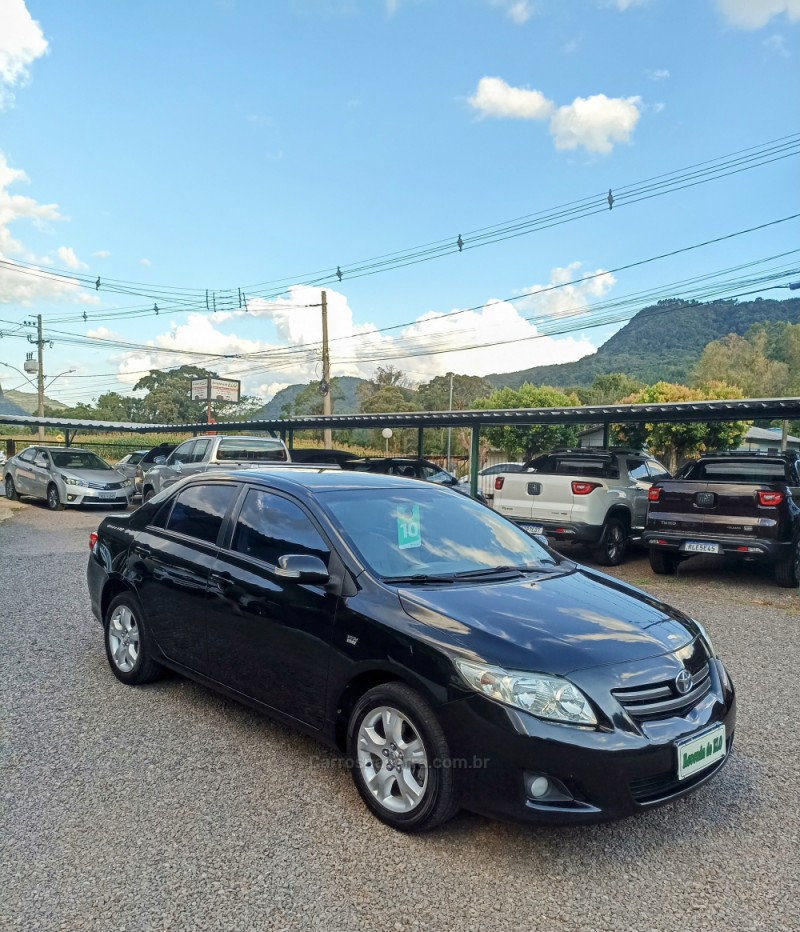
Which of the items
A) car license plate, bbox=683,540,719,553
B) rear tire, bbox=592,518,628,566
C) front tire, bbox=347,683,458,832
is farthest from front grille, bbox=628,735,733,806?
rear tire, bbox=592,518,628,566

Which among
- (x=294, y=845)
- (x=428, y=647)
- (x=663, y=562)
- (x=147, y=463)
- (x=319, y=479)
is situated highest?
(x=319, y=479)

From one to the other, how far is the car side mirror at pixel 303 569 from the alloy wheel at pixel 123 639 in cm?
187

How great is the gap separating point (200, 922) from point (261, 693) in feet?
4.46

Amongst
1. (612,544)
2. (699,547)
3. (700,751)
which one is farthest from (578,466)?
(700,751)

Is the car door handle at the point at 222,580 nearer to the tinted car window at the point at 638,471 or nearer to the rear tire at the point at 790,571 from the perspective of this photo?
the rear tire at the point at 790,571

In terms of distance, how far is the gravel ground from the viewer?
2.61 metres

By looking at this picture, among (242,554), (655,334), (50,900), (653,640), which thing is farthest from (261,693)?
(655,334)

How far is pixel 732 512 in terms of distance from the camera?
29.4 ft

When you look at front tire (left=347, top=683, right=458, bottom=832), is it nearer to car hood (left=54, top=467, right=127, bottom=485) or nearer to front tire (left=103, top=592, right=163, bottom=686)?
front tire (left=103, top=592, right=163, bottom=686)

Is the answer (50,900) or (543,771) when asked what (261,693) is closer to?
(50,900)

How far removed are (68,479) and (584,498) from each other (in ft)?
41.1

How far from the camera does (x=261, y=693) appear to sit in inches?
151

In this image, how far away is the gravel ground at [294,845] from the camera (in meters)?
2.61

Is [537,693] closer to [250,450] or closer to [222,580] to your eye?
[222,580]
